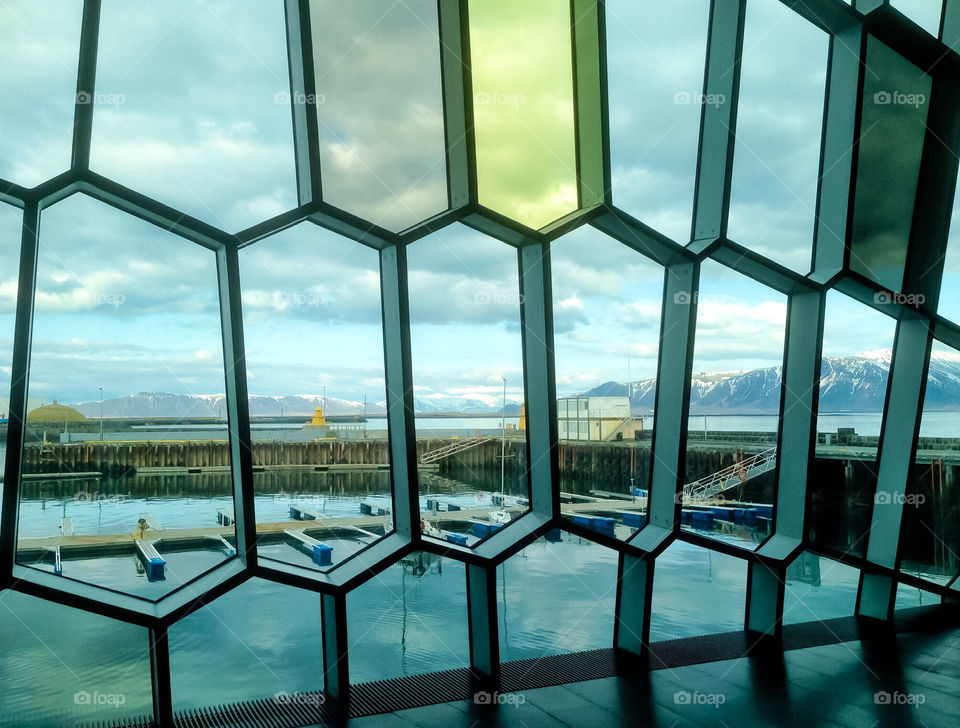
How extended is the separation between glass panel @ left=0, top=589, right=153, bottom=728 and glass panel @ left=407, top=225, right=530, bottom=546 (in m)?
1.45

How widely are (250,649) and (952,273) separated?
481 cm

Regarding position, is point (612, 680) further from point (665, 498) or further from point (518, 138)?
point (518, 138)

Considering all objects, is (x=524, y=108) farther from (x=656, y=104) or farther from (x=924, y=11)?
(x=924, y=11)

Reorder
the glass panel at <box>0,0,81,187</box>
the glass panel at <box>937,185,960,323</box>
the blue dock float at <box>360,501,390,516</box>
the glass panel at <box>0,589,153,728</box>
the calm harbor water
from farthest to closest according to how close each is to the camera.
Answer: the glass panel at <box>937,185,960,323</box>
the blue dock float at <box>360,501,390,516</box>
the calm harbor water
the glass panel at <box>0,589,153,728</box>
the glass panel at <box>0,0,81,187</box>

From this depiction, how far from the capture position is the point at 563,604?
416cm

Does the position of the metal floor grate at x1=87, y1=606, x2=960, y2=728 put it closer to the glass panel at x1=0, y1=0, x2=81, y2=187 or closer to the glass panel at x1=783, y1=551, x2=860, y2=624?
the glass panel at x1=783, y1=551, x2=860, y2=624

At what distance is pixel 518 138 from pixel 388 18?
82 cm

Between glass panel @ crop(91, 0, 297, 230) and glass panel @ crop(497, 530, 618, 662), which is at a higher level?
glass panel @ crop(91, 0, 297, 230)

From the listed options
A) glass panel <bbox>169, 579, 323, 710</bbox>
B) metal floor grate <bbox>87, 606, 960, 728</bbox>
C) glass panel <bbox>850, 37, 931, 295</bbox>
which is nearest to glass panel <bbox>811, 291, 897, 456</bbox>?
glass panel <bbox>850, 37, 931, 295</bbox>

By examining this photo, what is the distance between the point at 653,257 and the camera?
3.79 metres

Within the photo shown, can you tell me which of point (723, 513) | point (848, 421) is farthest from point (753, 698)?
point (848, 421)

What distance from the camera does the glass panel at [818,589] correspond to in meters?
4.22

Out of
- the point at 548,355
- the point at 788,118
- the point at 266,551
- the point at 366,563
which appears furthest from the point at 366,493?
the point at 788,118

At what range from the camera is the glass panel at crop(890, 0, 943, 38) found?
4105 mm
